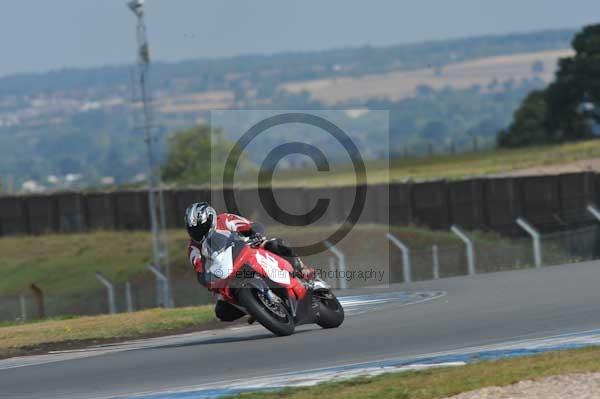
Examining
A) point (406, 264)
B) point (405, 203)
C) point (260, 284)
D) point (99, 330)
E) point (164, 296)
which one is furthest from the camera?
point (405, 203)

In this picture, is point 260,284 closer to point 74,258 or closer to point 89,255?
point 89,255

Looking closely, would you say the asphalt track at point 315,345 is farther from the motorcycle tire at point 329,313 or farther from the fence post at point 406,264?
the fence post at point 406,264

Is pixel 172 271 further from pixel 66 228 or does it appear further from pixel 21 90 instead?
pixel 21 90

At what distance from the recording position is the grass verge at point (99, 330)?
16.0 m

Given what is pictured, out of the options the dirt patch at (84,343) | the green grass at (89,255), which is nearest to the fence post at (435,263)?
the dirt patch at (84,343)

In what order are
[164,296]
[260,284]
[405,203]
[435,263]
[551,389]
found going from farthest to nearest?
[405,203]
[164,296]
[435,263]
[260,284]
[551,389]

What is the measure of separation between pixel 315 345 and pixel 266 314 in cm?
64

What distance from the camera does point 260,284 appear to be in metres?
13.1

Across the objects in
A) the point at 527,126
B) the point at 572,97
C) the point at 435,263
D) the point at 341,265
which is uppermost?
the point at 572,97

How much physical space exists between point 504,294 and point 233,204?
2719 cm

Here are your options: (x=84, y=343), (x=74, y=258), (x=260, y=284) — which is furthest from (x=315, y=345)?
(x=74, y=258)

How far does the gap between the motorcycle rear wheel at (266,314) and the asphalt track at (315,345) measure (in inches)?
5.9

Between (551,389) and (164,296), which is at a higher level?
(551,389)

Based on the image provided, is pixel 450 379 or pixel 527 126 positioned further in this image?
pixel 527 126
